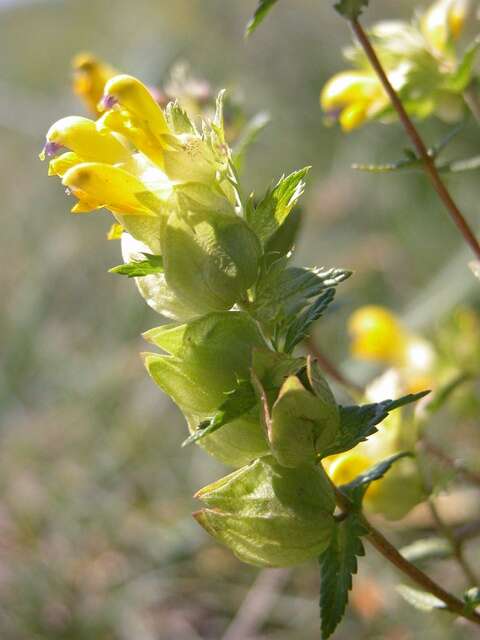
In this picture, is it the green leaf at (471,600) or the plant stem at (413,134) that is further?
the plant stem at (413,134)

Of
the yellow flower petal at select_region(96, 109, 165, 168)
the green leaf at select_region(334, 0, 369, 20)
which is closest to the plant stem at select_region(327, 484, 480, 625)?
the yellow flower petal at select_region(96, 109, 165, 168)

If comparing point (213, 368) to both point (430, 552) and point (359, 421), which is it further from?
point (430, 552)

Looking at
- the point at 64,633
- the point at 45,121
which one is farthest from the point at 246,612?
the point at 45,121

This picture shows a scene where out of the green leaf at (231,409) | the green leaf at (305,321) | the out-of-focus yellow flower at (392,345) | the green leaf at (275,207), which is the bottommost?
the out-of-focus yellow flower at (392,345)

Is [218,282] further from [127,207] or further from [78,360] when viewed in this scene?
[78,360]

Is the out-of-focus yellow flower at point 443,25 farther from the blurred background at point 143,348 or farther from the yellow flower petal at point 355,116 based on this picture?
the blurred background at point 143,348

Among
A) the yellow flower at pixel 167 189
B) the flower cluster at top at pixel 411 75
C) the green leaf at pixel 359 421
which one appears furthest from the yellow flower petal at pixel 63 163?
the flower cluster at top at pixel 411 75

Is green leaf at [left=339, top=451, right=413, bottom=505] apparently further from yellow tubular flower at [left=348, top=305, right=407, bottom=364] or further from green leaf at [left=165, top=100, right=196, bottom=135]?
yellow tubular flower at [left=348, top=305, right=407, bottom=364]

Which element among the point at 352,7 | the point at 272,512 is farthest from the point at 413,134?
the point at 272,512
